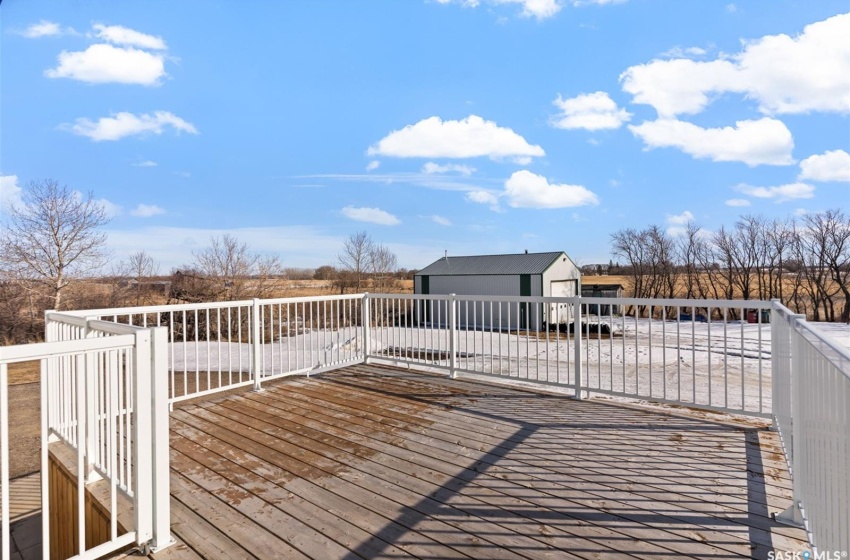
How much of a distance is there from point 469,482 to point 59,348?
1958 millimetres

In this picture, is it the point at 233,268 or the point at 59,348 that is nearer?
the point at 59,348

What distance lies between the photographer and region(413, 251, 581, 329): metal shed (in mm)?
17891

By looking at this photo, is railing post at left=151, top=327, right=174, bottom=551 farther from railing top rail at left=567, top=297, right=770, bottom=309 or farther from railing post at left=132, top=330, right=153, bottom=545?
railing top rail at left=567, top=297, right=770, bottom=309

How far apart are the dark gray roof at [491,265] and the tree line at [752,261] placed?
5.63 m

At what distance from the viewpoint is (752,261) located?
1827 cm

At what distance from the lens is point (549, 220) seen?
1936cm

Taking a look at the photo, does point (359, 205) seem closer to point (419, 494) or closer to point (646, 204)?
point (646, 204)

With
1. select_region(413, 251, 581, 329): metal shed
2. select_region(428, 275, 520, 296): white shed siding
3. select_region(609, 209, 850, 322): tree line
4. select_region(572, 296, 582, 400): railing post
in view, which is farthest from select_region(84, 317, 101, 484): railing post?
select_region(609, 209, 850, 322): tree line

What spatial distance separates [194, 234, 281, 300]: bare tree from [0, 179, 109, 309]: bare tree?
8.83ft

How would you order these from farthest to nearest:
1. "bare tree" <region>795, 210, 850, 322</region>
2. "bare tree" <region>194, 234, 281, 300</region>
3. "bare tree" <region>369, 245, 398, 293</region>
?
"bare tree" <region>369, 245, 398, 293</region> < "bare tree" <region>795, 210, 850, 322</region> < "bare tree" <region>194, 234, 281, 300</region>

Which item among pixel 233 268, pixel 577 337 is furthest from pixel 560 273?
pixel 577 337

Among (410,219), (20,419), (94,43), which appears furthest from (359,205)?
(20,419)

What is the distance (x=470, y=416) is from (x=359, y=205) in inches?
749

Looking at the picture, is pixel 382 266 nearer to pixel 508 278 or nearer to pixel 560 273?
pixel 508 278
